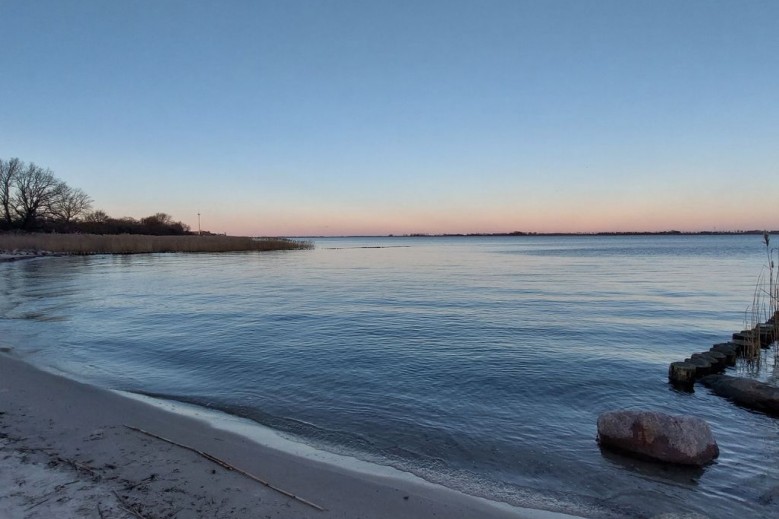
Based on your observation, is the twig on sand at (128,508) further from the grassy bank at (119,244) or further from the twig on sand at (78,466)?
the grassy bank at (119,244)

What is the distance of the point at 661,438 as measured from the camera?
5.84 meters

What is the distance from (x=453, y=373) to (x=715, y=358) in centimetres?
586

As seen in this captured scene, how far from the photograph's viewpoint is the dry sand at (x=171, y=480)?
160 inches

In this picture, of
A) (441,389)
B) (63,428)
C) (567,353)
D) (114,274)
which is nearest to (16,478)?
(63,428)

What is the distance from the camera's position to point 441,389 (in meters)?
8.45

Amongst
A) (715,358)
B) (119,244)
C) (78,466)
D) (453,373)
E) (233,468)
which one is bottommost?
(453,373)

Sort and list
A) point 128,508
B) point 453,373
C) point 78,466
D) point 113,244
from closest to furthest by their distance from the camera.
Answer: point 128,508 → point 78,466 → point 453,373 → point 113,244

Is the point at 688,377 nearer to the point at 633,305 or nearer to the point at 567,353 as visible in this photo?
the point at 567,353

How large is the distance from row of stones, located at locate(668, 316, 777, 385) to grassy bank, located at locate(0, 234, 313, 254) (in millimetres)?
62775

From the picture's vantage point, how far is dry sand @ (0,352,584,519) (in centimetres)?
405

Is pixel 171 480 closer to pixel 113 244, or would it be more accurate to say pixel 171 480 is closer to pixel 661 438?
pixel 661 438

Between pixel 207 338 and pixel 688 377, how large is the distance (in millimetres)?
11663

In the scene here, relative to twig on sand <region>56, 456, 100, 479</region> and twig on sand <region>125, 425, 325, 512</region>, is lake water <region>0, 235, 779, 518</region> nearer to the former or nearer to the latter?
twig on sand <region>125, 425, 325, 512</region>

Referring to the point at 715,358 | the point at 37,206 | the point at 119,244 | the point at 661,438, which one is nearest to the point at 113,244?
the point at 119,244
